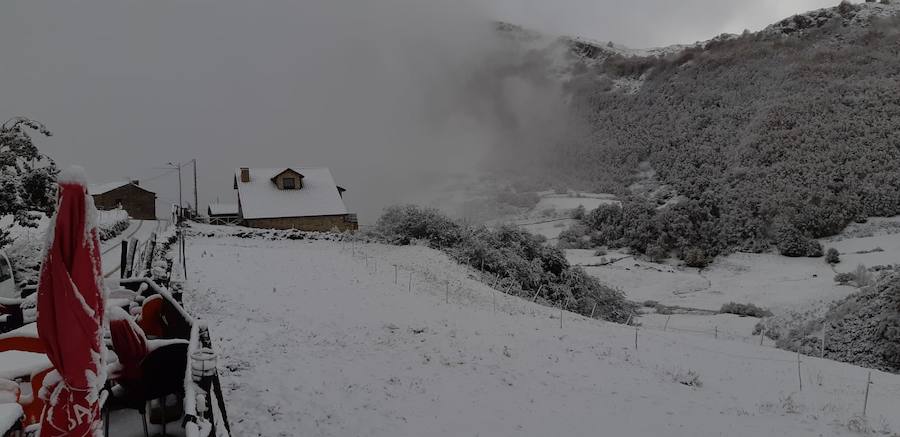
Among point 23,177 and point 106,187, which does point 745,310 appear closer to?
point 23,177

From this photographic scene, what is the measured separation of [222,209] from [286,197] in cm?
1726

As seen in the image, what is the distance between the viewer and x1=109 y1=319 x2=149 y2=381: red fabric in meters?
4.40

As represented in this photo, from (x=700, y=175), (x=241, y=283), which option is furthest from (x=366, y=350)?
(x=700, y=175)

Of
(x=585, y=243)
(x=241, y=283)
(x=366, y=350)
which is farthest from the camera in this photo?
(x=585, y=243)

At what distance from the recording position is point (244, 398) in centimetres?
796

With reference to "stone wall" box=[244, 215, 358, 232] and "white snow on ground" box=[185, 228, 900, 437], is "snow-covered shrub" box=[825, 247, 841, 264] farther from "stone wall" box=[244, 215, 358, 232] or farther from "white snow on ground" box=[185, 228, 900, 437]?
"stone wall" box=[244, 215, 358, 232]

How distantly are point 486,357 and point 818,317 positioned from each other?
17629 millimetres

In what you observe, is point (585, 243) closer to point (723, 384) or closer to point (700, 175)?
point (700, 175)

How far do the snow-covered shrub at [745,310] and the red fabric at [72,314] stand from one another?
94.2 ft

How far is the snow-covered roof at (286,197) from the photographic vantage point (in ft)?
126

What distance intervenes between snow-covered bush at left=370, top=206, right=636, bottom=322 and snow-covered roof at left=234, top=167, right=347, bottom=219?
7.31 metres

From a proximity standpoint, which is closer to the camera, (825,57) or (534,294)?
(534,294)

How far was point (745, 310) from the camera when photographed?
86.4ft

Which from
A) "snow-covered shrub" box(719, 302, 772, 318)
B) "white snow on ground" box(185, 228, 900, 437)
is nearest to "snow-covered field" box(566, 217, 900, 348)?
"snow-covered shrub" box(719, 302, 772, 318)
